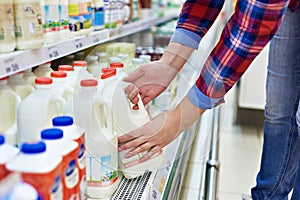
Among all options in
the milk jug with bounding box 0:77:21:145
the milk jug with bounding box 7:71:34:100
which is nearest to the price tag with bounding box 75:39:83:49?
the milk jug with bounding box 7:71:34:100

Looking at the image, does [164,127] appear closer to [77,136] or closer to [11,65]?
[77,136]

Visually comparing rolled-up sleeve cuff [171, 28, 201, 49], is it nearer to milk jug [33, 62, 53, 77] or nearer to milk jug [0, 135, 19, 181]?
milk jug [33, 62, 53, 77]

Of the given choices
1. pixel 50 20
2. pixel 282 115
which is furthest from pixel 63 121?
Result: pixel 282 115

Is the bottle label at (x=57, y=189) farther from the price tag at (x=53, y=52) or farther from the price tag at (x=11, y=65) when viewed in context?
the price tag at (x=53, y=52)

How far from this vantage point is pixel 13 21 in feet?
4.02

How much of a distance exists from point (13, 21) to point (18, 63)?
137 millimetres

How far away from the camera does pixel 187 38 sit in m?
1.58

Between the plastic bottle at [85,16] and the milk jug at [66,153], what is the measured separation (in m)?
1.01

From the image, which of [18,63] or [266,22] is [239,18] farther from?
[18,63]

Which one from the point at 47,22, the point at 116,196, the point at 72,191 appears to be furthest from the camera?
the point at 47,22

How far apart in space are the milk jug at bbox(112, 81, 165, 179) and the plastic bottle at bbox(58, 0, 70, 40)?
379 millimetres

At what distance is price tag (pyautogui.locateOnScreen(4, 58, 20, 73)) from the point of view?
3.68 ft

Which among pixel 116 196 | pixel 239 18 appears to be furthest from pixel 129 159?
pixel 239 18

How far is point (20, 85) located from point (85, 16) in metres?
0.67
